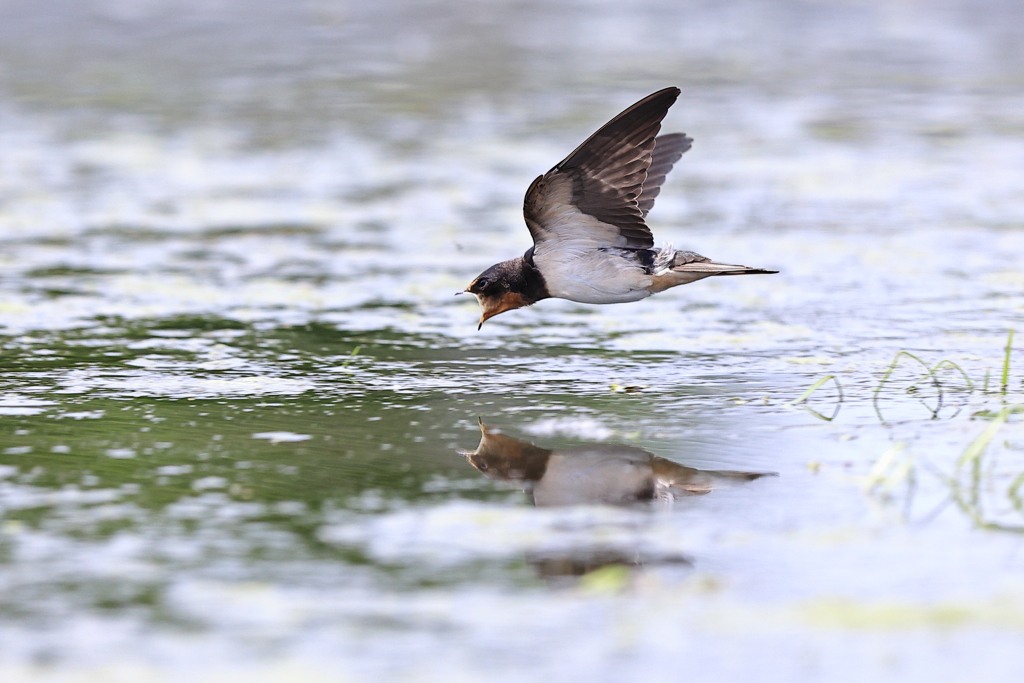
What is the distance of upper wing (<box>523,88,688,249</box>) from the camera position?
577cm

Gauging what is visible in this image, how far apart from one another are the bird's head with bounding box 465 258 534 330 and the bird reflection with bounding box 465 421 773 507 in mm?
1046

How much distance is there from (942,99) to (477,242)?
8.37 meters

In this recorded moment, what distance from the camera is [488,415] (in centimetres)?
567

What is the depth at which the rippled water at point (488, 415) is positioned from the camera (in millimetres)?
3619

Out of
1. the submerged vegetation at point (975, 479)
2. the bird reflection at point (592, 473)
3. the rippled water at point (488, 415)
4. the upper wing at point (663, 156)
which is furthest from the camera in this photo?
the upper wing at point (663, 156)

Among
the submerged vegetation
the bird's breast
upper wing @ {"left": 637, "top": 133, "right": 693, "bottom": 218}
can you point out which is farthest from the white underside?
the submerged vegetation

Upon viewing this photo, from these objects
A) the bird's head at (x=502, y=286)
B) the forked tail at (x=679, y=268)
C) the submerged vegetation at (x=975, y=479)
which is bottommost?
the submerged vegetation at (x=975, y=479)

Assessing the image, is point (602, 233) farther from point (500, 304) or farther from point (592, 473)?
point (592, 473)

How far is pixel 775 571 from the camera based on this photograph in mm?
3939

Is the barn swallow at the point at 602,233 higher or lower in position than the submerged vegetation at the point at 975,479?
higher

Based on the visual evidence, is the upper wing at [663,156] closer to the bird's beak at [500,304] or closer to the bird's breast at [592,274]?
the bird's breast at [592,274]

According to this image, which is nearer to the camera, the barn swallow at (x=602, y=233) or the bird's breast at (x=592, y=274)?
the barn swallow at (x=602, y=233)

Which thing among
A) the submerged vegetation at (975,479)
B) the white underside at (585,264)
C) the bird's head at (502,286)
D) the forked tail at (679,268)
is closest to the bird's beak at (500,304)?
the bird's head at (502,286)

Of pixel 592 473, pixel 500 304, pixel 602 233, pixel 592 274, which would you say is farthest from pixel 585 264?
pixel 592 473
